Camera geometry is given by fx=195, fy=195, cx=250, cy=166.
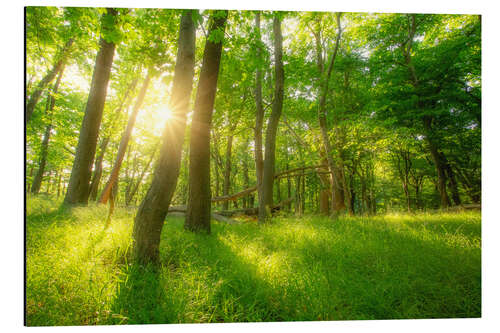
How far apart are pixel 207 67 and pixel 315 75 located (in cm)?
402

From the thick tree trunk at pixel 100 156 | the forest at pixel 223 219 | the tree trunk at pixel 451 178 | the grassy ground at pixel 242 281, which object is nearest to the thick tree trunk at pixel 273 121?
the forest at pixel 223 219

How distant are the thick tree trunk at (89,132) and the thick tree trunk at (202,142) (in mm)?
2917

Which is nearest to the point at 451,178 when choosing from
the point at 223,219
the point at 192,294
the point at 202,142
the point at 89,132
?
the point at 223,219

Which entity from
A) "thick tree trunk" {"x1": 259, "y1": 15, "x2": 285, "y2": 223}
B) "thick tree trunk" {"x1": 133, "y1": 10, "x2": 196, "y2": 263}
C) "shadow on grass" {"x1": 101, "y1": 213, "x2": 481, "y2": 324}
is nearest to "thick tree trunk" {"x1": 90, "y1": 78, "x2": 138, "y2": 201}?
"thick tree trunk" {"x1": 259, "y1": 15, "x2": 285, "y2": 223}

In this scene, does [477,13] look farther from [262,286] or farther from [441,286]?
[262,286]

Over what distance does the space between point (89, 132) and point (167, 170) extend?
397 cm

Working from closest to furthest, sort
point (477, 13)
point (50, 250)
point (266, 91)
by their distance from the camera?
point (50, 250), point (477, 13), point (266, 91)

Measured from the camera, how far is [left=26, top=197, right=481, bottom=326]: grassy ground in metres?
1.41

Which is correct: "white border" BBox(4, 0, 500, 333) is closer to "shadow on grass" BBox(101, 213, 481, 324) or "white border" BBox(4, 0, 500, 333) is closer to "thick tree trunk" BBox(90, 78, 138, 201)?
"shadow on grass" BBox(101, 213, 481, 324)

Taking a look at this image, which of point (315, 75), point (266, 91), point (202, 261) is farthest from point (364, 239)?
point (266, 91)

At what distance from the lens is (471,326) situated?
1684mm

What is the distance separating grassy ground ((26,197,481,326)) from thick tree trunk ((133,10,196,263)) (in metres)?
0.17

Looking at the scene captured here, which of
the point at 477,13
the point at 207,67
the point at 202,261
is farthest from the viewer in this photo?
the point at 207,67

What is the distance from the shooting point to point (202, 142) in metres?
3.69
